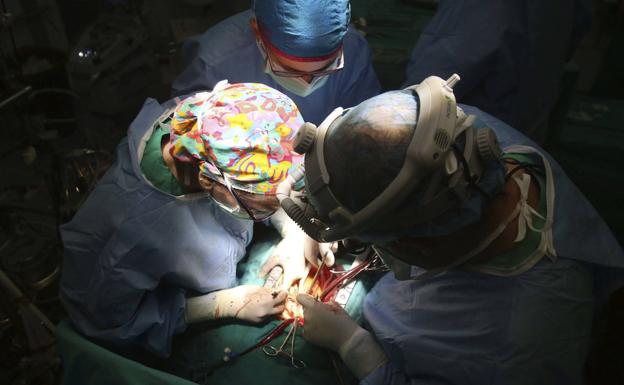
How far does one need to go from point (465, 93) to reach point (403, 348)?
137 centimetres

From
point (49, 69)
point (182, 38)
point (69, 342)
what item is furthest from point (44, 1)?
point (69, 342)

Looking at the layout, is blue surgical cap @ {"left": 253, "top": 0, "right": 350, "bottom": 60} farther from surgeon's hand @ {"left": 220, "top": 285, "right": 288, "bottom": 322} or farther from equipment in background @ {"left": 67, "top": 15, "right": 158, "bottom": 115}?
equipment in background @ {"left": 67, "top": 15, "right": 158, "bottom": 115}

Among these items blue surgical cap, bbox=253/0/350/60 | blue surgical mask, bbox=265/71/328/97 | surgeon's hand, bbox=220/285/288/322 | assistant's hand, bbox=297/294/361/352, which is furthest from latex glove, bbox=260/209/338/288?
blue surgical cap, bbox=253/0/350/60

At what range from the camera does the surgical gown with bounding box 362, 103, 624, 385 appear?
4.42ft

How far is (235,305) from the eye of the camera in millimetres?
1920

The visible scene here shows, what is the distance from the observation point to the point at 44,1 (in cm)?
330

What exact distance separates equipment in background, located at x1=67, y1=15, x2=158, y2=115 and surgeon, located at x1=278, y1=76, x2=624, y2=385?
236 centimetres

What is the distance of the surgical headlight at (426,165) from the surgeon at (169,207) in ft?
1.04

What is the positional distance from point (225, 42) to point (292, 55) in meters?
0.46

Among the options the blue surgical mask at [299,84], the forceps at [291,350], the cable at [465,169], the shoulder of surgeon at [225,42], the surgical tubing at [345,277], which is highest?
the cable at [465,169]

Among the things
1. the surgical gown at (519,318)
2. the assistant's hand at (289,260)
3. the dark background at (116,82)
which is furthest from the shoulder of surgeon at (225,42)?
the surgical gown at (519,318)

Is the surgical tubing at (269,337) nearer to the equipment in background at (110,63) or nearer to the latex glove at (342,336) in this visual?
the latex glove at (342,336)

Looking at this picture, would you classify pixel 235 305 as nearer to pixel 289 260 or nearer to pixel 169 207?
pixel 289 260

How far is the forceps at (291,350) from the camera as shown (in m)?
1.85
